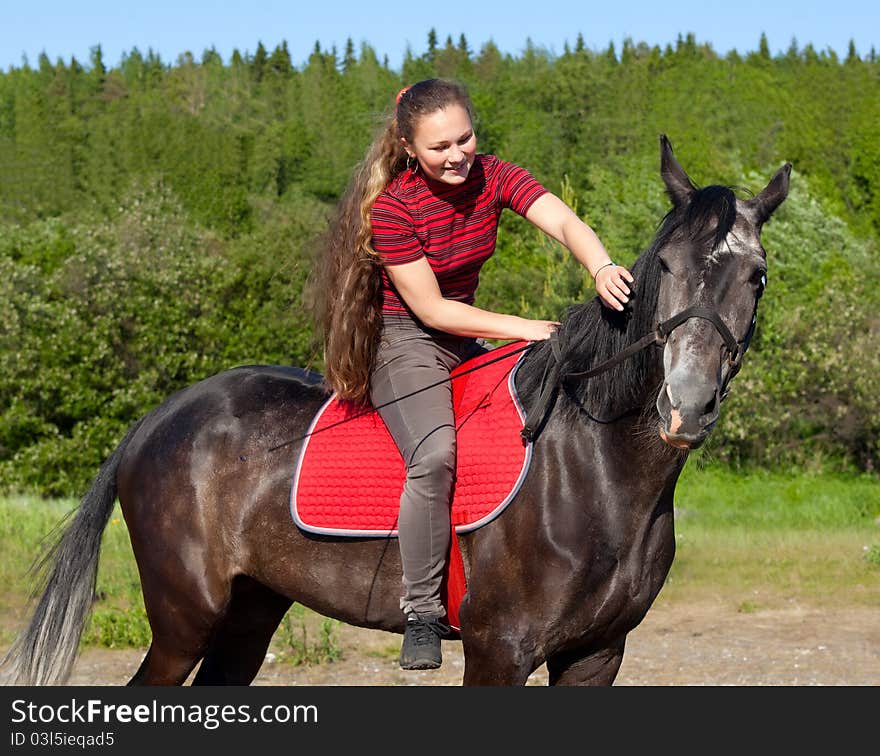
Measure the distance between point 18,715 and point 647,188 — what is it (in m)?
47.7

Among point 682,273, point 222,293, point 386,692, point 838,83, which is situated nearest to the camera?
point 682,273

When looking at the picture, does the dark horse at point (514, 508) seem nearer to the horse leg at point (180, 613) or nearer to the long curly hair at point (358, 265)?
the horse leg at point (180, 613)

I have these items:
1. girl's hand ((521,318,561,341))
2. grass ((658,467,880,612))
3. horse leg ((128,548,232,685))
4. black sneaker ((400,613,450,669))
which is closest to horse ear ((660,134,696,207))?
girl's hand ((521,318,561,341))

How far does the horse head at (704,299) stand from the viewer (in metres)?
3.28

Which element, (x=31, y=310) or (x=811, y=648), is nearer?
(x=811, y=648)

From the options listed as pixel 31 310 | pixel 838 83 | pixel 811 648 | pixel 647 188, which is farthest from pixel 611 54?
pixel 811 648

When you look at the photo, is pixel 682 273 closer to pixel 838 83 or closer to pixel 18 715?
pixel 18 715

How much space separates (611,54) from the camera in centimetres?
9769

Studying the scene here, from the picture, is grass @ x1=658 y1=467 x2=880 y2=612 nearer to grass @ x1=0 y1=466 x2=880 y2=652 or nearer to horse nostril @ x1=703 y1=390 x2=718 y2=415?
grass @ x1=0 y1=466 x2=880 y2=652

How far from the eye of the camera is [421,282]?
4047mm

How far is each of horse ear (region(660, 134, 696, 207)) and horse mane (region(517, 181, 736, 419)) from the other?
5 centimetres

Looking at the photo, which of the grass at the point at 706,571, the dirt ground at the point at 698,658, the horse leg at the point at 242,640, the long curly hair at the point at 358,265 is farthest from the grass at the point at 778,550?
the horse leg at the point at 242,640

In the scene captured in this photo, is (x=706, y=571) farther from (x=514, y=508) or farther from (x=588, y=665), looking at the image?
(x=514, y=508)

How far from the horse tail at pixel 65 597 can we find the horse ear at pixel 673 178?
2.66m
